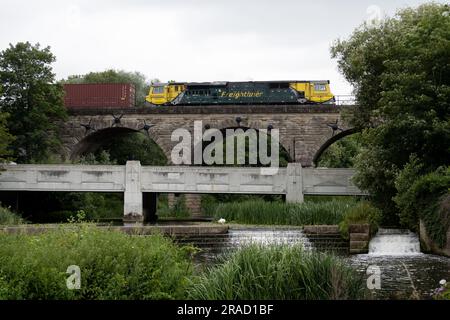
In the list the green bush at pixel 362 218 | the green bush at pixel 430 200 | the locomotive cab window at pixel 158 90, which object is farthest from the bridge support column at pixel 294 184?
the locomotive cab window at pixel 158 90

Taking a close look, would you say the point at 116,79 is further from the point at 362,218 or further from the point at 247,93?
the point at 362,218

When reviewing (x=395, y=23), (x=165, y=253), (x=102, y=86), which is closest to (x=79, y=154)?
(x=102, y=86)

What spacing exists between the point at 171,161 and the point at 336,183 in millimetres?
11585

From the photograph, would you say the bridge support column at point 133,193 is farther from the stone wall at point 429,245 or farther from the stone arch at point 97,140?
the stone wall at point 429,245

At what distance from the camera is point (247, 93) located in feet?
128

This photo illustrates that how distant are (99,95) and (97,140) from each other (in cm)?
275

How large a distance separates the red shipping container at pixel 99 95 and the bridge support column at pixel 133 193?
12204 mm

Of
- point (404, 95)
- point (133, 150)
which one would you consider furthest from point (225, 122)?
point (404, 95)

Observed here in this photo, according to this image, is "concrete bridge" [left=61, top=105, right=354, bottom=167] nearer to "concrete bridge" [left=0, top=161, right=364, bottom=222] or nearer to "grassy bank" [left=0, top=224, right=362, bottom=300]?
"concrete bridge" [left=0, top=161, right=364, bottom=222]

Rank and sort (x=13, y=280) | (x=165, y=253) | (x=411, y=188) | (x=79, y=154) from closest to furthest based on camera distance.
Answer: (x=13, y=280), (x=165, y=253), (x=411, y=188), (x=79, y=154)

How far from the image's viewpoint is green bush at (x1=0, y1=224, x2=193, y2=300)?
26.7ft
